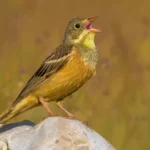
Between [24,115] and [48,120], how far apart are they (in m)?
2.87

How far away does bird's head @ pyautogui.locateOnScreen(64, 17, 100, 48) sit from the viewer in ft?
38.3

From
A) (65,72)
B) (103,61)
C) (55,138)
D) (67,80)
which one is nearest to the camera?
(55,138)

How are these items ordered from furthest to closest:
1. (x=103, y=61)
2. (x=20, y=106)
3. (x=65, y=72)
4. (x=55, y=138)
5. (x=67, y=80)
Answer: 1. (x=103, y=61)
2. (x=20, y=106)
3. (x=65, y=72)
4. (x=67, y=80)
5. (x=55, y=138)

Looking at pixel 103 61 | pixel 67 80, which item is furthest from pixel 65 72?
pixel 103 61

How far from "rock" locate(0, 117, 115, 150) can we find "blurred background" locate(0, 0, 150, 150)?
255 cm

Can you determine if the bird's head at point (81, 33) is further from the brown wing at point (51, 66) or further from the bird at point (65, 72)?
the brown wing at point (51, 66)

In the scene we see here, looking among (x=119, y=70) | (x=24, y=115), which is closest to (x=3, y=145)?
(x=24, y=115)

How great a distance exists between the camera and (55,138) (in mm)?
9805

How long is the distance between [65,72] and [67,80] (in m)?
0.14

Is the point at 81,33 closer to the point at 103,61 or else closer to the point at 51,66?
the point at 51,66

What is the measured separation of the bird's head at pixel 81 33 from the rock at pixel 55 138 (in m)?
1.58

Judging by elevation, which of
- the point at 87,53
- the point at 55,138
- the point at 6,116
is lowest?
the point at 6,116

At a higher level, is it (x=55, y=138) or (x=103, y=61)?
(x=55, y=138)

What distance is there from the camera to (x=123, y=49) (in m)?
14.9
